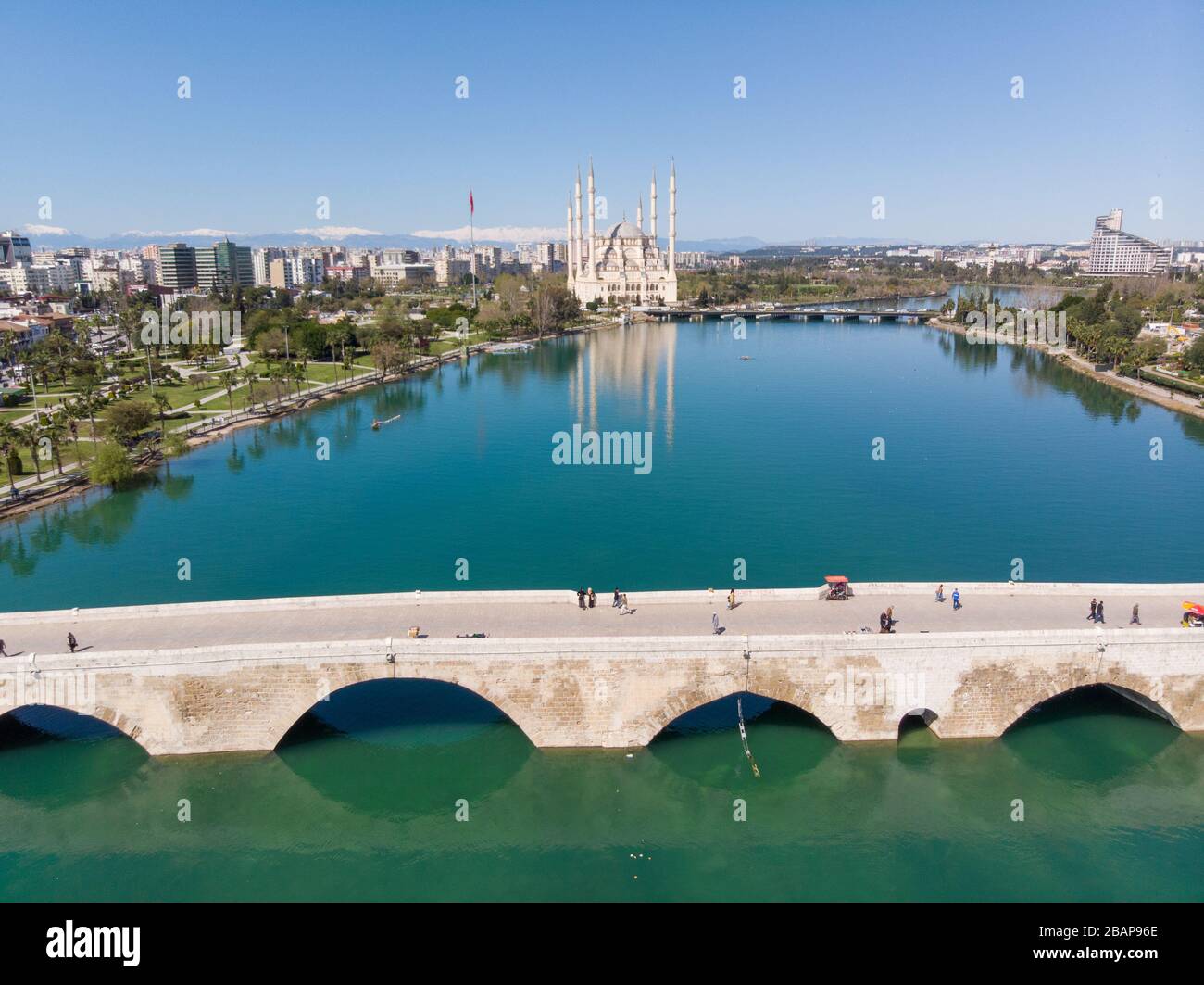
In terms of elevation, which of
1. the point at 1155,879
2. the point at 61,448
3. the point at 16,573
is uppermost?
the point at 61,448

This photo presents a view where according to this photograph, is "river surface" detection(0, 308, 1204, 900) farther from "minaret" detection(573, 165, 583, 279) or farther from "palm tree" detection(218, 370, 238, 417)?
"minaret" detection(573, 165, 583, 279)

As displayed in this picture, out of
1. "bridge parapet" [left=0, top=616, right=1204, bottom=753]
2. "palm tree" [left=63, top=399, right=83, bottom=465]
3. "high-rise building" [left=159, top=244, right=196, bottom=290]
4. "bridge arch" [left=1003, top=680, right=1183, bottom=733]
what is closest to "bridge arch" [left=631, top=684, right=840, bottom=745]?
"bridge parapet" [left=0, top=616, right=1204, bottom=753]

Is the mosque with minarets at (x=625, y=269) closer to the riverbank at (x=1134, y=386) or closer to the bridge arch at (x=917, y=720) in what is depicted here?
the riverbank at (x=1134, y=386)

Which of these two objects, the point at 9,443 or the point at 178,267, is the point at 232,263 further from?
the point at 9,443

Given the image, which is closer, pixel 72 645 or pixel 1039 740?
pixel 72 645
